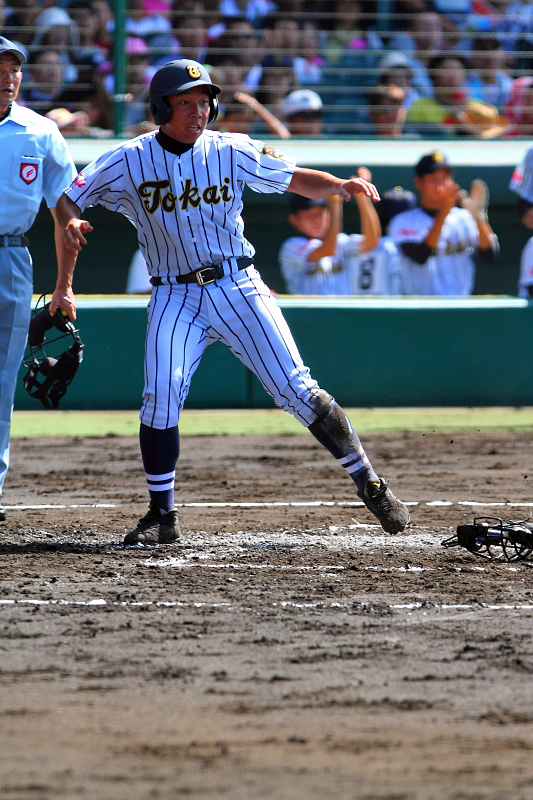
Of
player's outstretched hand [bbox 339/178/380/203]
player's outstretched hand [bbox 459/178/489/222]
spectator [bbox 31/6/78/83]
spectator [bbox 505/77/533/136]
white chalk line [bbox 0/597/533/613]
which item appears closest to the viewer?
white chalk line [bbox 0/597/533/613]

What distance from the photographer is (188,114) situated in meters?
4.85

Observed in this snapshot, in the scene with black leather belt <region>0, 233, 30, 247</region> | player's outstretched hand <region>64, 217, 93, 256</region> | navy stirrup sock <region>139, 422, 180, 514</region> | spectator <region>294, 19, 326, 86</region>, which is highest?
spectator <region>294, 19, 326, 86</region>

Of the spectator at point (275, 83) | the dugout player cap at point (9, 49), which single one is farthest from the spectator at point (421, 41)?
the dugout player cap at point (9, 49)

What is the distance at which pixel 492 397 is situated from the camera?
10.1 metres

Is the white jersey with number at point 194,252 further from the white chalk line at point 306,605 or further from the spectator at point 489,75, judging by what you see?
the spectator at point 489,75

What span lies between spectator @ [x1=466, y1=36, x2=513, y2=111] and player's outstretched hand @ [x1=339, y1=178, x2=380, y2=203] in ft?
25.4

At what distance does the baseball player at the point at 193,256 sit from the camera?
16.1 feet

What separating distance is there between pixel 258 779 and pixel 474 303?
26.1 feet

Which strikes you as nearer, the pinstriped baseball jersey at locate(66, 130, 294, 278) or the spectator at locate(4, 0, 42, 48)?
the pinstriped baseball jersey at locate(66, 130, 294, 278)

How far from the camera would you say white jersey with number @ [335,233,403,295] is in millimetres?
10328

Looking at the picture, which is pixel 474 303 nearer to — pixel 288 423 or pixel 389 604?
pixel 288 423

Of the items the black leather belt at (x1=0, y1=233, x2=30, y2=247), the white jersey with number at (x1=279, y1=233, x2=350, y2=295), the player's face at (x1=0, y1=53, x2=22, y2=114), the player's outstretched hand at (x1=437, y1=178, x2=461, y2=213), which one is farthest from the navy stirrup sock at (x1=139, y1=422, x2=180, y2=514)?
the player's outstretched hand at (x1=437, y1=178, x2=461, y2=213)

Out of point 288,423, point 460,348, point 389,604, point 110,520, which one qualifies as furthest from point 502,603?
point 460,348

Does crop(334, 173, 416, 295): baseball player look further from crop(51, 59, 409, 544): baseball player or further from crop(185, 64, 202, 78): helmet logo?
crop(185, 64, 202, 78): helmet logo
